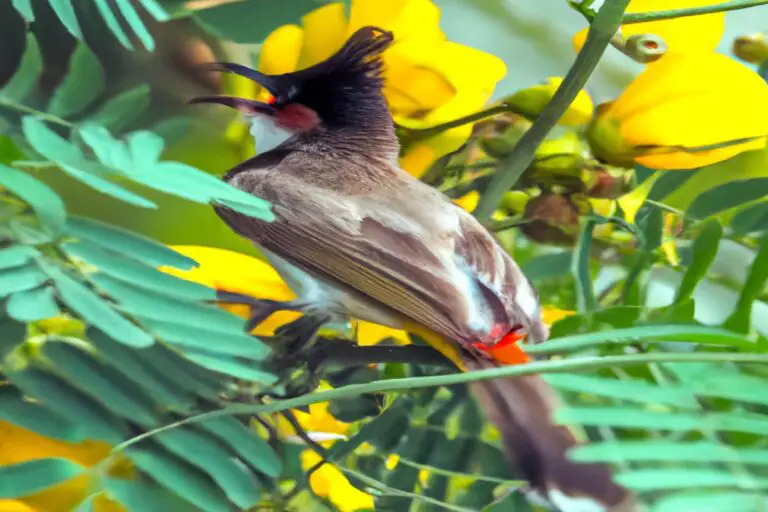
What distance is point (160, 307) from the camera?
201 millimetres

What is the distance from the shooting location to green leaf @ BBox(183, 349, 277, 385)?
0.20 m

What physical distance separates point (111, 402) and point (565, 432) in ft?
0.42

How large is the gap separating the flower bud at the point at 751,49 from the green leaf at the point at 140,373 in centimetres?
30

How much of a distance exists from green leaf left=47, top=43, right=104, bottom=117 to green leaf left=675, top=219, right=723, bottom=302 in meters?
0.24

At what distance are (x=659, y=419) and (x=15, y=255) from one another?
0.17 m

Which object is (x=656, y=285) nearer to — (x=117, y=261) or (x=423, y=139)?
(x=423, y=139)

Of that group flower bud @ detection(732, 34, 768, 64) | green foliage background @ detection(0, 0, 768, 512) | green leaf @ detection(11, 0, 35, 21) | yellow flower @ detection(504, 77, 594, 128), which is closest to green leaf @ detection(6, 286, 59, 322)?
green foliage background @ detection(0, 0, 768, 512)

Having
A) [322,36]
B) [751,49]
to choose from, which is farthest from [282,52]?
[751,49]

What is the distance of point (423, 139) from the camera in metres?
0.32

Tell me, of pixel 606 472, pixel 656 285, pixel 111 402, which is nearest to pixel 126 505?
pixel 111 402

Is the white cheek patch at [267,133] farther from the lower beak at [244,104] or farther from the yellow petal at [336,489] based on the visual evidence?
the yellow petal at [336,489]

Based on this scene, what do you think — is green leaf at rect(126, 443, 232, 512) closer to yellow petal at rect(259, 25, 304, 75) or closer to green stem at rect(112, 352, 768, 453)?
green stem at rect(112, 352, 768, 453)

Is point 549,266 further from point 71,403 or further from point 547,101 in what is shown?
point 71,403

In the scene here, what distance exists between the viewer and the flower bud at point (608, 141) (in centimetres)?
32
